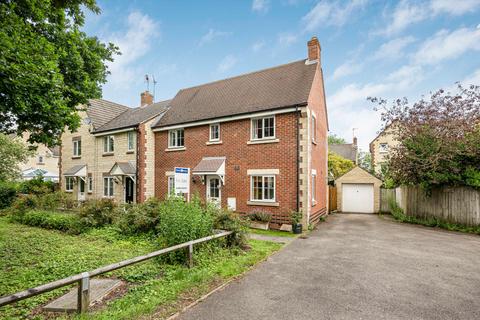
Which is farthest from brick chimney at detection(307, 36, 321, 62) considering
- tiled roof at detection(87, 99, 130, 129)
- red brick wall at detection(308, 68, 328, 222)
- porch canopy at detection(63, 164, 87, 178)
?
porch canopy at detection(63, 164, 87, 178)

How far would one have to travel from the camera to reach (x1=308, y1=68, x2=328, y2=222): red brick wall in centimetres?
1411

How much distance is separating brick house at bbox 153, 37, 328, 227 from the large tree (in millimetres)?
5797

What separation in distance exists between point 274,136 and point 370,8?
280 inches

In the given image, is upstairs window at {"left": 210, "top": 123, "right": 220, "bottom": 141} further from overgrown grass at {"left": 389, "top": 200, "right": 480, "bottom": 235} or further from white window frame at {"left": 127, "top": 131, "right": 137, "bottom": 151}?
overgrown grass at {"left": 389, "top": 200, "right": 480, "bottom": 235}

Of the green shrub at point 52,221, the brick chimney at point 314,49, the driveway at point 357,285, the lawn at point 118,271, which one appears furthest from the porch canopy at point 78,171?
the brick chimney at point 314,49

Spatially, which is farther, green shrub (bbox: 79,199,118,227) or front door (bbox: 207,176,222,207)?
front door (bbox: 207,176,222,207)

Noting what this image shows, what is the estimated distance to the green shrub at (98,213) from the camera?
11479 mm

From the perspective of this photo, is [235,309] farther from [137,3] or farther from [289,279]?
[137,3]

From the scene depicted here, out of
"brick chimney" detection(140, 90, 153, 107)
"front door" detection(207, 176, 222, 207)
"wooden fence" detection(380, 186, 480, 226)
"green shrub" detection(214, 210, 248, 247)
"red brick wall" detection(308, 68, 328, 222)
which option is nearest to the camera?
"green shrub" detection(214, 210, 248, 247)

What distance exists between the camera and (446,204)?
1350cm

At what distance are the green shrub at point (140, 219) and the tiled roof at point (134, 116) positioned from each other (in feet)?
31.3

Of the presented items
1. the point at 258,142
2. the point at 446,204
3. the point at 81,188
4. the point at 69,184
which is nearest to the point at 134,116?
the point at 81,188

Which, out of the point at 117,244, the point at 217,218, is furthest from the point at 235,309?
the point at 117,244

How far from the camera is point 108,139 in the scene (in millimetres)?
20016
